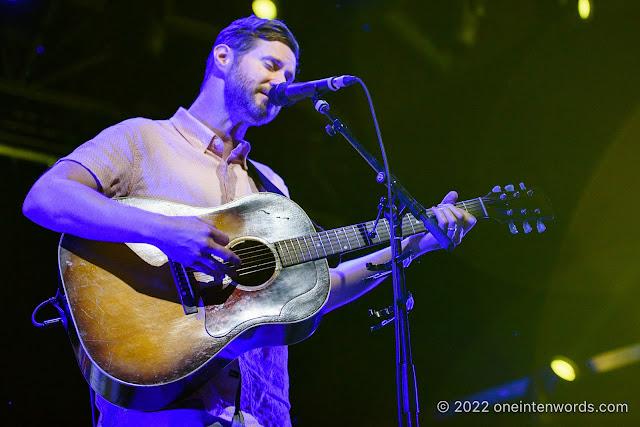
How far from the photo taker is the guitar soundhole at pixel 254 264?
Answer: 2207mm

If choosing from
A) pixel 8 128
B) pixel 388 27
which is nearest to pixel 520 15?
pixel 388 27

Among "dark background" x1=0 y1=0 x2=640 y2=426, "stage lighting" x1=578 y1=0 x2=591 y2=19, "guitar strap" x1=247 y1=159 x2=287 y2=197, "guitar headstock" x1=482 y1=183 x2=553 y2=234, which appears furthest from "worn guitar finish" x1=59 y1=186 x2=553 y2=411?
"stage lighting" x1=578 y1=0 x2=591 y2=19

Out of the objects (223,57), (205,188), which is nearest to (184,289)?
(205,188)

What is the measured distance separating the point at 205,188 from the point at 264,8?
2513 mm

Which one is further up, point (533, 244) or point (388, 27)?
point (388, 27)

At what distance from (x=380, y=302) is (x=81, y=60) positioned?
318cm

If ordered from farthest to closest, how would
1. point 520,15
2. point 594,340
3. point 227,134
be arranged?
point 520,15 → point 594,340 → point 227,134

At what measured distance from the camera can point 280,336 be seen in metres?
2.16

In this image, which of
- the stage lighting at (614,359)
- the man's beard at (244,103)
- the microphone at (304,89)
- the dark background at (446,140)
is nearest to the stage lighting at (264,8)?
the dark background at (446,140)

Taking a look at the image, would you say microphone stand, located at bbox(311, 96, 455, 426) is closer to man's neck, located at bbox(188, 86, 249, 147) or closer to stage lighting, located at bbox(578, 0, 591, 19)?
man's neck, located at bbox(188, 86, 249, 147)

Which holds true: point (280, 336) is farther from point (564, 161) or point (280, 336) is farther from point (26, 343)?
point (564, 161)

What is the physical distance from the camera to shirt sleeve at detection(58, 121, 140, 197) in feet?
7.38

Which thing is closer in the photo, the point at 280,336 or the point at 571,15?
the point at 280,336

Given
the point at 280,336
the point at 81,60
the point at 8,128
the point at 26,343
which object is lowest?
the point at 280,336
